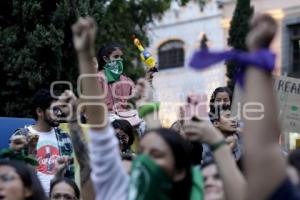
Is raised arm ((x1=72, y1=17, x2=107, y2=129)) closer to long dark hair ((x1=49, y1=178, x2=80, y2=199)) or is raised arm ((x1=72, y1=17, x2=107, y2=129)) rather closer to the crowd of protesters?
the crowd of protesters

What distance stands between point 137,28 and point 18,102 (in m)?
4.78

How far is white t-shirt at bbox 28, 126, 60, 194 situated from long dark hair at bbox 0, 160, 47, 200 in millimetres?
2018

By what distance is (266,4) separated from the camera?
25016mm

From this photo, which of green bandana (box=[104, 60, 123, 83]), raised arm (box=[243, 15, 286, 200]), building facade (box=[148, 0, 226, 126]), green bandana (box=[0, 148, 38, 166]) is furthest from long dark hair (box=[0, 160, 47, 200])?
building facade (box=[148, 0, 226, 126])

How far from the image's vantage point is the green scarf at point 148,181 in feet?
10.8

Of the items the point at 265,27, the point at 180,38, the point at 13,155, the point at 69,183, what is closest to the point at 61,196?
the point at 69,183

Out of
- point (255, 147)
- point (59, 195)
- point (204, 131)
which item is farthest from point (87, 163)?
point (255, 147)

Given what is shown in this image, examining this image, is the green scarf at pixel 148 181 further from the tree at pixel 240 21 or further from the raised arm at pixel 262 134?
the tree at pixel 240 21

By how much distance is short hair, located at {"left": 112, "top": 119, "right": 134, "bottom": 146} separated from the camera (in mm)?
6234

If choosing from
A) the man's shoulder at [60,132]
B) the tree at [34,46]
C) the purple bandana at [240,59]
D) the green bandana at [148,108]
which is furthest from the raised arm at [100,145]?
the tree at [34,46]

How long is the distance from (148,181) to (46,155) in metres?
3.03

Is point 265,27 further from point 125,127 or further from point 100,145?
point 125,127

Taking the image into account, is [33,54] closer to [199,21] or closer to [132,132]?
[132,132]

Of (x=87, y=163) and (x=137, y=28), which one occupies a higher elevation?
(x=137, y=28)
